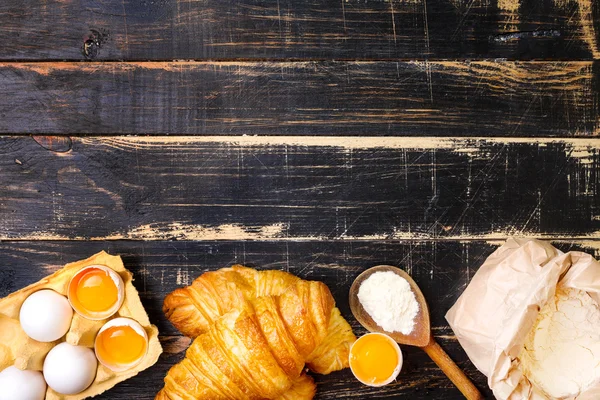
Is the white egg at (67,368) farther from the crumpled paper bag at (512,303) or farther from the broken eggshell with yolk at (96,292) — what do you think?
the crumpled paper bag at (512,303)

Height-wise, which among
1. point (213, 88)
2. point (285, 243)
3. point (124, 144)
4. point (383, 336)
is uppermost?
point (213, 88)

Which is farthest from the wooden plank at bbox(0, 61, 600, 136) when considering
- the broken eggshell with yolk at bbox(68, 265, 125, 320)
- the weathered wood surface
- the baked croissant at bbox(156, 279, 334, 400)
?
the baked croissant at bbox(156, 279, 334, 400)

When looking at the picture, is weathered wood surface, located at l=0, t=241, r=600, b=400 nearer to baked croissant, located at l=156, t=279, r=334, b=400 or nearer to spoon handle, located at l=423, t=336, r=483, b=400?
spoon handle, located at l=423, t=336, r=483, b=400

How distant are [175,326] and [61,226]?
56 centimetres

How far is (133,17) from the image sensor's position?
191 cm

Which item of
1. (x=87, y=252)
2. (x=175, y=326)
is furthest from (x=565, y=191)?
(x=87, y=252)

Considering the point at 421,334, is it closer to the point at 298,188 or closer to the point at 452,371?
the point at 452,371

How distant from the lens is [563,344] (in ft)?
5.66

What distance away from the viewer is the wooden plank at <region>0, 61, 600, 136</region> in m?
1.91

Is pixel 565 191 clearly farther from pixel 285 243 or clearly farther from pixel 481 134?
pixel 285 243

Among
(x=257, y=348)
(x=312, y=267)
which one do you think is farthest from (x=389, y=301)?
(x=257, y=348)

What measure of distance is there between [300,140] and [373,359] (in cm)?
81

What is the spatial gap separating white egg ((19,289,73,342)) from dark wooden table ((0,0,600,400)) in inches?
7.9

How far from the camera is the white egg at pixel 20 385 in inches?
66.1
